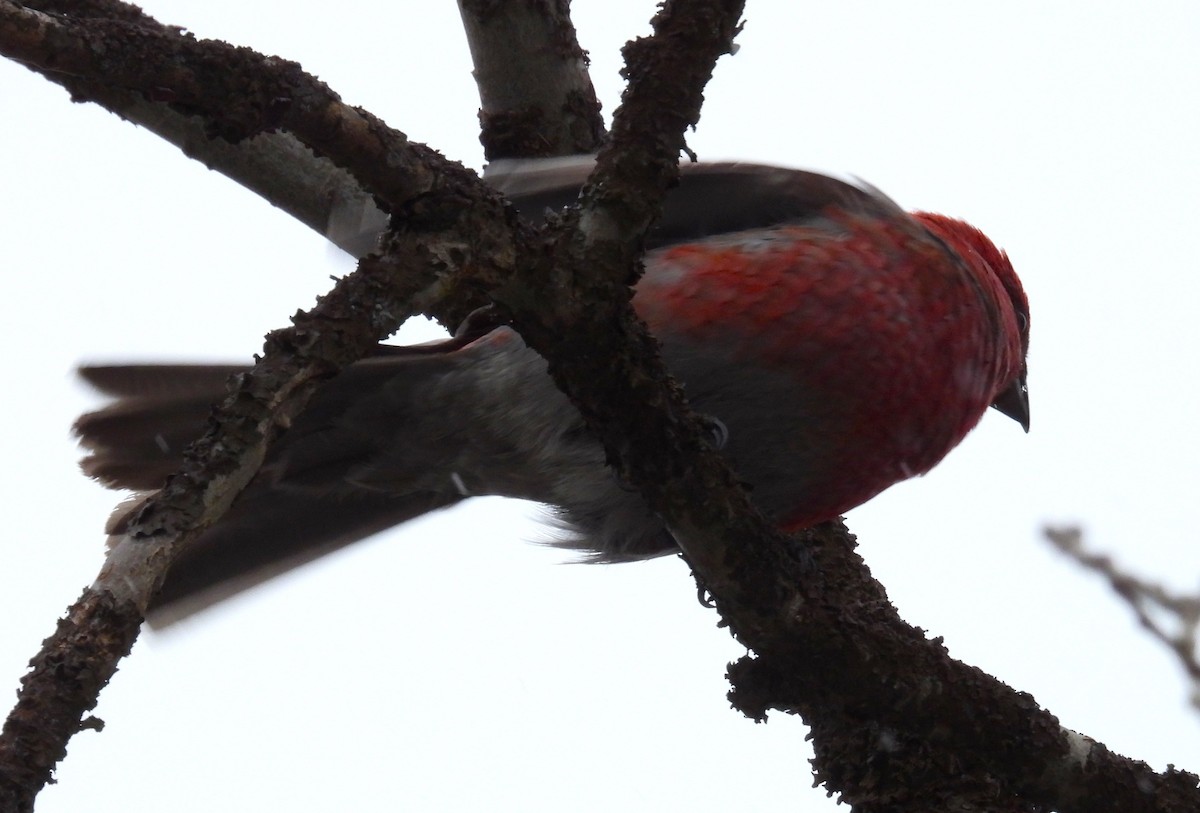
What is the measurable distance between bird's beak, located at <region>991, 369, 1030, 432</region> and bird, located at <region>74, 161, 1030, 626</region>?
1.86 feet

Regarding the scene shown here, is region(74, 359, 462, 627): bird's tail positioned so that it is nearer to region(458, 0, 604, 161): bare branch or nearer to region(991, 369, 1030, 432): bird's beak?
region(458, 0, 604, 161): bare branch

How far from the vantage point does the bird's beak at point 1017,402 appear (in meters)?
4.03

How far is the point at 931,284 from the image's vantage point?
3.25 meters

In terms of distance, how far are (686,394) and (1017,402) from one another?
157 centimetres

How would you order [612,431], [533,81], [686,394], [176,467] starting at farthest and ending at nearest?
[533,81] < [176,467] < [686,394] < [612,431]

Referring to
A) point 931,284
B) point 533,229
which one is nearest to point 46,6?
point 533,229

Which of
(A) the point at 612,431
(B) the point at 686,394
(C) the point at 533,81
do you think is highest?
(C) the point at 533,81

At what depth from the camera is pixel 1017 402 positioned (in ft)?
13.4

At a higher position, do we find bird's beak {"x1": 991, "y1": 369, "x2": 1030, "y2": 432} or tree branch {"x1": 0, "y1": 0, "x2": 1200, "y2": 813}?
bird's beak {"x1": 991, "y1": 369, "x2": 1030, "y2": 432}

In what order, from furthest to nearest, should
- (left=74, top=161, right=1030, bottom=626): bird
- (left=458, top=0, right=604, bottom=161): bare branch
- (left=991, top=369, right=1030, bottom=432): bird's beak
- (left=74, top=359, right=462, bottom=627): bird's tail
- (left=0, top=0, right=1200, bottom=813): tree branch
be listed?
(left=991, top=369, right=1030, bottom=432): bird's beak, (left=458, top=0, right=604, bottom=161): bare branch, (left=74, top=359, right=462, bottom=627): bird's tail, (left=74, top=161, right=1030, bottom=626): bird, (left=0, top=0, right=1200, bottom=813): tree branch

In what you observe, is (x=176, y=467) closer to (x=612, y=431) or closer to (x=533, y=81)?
(x=612, y=431)

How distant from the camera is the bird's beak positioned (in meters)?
4.03

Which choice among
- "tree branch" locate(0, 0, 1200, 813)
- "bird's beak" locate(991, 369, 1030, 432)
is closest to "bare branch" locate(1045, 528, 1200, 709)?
"tree branch" locate(0, 0, 1200, 813)

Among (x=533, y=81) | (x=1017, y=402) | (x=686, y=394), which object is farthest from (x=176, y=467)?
(x=1017, y=402)
